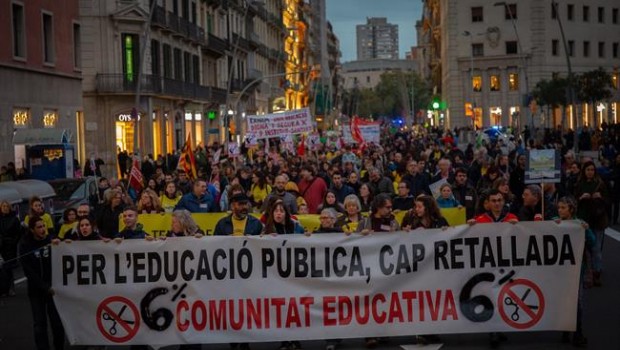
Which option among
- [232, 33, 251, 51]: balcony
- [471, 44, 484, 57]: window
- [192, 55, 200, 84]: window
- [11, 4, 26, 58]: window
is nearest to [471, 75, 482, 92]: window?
[471, 44, 484, 57]: window

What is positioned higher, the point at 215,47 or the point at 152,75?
the point at 215,47

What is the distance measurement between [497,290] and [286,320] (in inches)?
82.5

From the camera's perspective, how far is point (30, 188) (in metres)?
20.4

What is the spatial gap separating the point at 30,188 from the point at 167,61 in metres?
34.4

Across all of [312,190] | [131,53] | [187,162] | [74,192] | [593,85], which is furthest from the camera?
[593,85]

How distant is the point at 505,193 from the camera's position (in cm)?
1389

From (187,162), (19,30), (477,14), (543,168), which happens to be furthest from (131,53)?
(477,14)

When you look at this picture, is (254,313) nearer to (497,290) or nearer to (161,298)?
(161,298)

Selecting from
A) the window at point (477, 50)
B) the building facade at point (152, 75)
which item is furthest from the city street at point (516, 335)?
the window at point (477, 50)

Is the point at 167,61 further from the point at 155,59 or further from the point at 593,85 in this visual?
the point at 593,85

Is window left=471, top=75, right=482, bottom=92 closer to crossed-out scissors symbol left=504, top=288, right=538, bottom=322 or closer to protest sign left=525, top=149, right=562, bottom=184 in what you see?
protest sign left=525, top=149, right=562, bottom=184

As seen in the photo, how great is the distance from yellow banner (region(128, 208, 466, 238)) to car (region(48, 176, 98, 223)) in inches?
264

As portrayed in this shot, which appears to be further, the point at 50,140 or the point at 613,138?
the point at 613,138

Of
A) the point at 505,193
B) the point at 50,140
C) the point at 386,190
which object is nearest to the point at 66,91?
the point at 50,140
